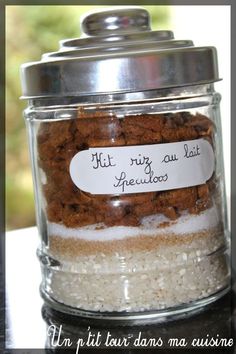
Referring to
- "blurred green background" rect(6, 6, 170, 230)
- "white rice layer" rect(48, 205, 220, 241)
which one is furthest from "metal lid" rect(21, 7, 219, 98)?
"blurred green background" rect(6, 6, 170, 230)

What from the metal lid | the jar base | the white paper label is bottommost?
the jar base

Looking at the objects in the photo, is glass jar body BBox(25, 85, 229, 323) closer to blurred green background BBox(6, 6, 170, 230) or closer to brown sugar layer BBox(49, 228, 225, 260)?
brown sugar layer BBox(49, 228, 225, 260)

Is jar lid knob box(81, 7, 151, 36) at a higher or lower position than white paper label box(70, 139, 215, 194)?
higher

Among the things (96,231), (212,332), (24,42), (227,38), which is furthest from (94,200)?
(24,42)

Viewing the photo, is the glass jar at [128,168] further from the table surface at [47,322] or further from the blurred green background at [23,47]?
the blurred green background at [23,47]

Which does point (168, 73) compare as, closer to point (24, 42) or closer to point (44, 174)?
point (44, 174)

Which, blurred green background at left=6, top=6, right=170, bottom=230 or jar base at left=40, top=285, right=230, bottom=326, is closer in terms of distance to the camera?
jar base at left=40, top=285, right=230, bottom=326

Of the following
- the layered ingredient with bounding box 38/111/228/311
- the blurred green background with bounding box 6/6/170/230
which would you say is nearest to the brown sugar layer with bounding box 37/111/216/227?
the layered ingredient with bounding box 38/111/228/311

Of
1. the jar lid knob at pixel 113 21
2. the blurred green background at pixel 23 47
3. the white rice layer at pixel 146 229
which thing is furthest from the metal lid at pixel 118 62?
the blurred green background at pixel 23 47
